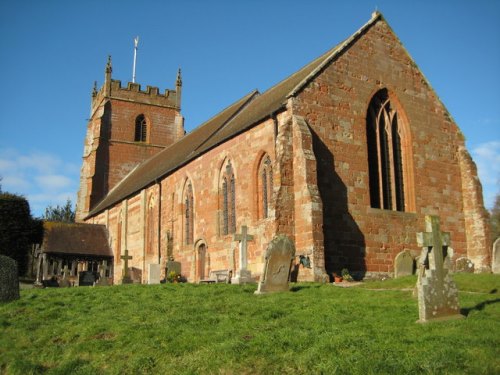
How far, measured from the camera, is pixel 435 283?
9492 mm

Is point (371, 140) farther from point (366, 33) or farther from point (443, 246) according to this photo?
point (443, 246)

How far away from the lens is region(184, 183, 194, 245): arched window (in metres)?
27.3

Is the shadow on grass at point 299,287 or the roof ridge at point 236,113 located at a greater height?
the roof ridge at point 236,113

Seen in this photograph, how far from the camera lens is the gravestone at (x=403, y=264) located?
17266 millimetres

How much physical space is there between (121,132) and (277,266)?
111 ft

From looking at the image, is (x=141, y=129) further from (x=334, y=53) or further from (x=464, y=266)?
(x=464, y=266)

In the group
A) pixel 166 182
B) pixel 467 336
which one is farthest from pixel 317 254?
pixel 166 182

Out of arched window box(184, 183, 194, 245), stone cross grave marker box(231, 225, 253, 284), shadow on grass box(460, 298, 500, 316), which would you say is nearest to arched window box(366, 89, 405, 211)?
stone cross grave marker box(231, 225, 253, 284)

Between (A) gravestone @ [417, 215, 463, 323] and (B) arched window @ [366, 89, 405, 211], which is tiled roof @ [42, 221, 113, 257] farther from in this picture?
(A) gravestone @ [417, 215, 463, 323]

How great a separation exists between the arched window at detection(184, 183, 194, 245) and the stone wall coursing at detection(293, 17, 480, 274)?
9.81m

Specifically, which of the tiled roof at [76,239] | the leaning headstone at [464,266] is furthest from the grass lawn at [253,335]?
the tiled roof at [76,239]

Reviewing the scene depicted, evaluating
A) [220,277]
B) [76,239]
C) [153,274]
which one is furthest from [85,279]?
[76,239]

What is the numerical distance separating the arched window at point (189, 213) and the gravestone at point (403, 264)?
40.6 ft

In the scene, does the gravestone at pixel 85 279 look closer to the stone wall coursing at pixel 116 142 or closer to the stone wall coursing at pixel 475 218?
the stone wall coursing at pixel 116 142
